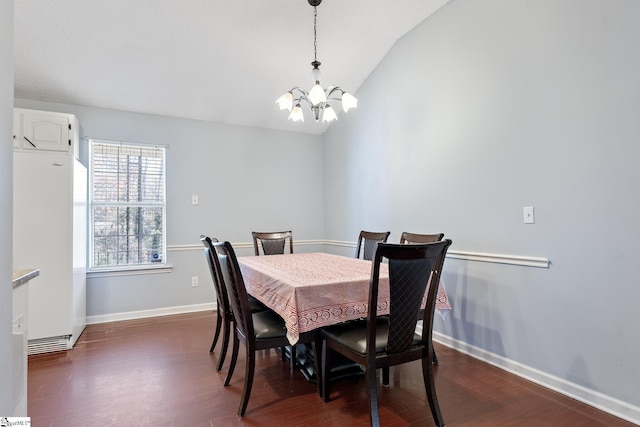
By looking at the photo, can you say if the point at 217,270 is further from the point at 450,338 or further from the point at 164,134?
the point at 164,134

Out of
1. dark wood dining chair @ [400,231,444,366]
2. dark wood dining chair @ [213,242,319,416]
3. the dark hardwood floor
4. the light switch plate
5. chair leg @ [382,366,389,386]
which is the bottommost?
the dark hardwood floor

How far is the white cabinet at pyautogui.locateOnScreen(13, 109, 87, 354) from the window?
2.45ft

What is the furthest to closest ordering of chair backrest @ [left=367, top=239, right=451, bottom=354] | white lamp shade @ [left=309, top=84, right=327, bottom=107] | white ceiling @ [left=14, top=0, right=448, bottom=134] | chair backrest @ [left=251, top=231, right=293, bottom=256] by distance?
chair backrest @ [left=251, top=231, right=293, bottom=256] < white ceiling @ [left=14, top=0, right=448, bottom=134] < white lamp shade @ [left=309, top=84, right=327, bottom=107] < chair backrest @ [left=367, top=239, right=451, bottom=354]

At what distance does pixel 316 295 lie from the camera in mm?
1741

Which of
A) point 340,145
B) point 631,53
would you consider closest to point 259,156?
point 340,145

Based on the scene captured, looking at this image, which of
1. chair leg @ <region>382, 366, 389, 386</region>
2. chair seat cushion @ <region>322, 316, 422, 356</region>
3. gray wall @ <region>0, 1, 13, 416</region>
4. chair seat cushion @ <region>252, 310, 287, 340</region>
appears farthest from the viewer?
chair leg @ <region>382, 366, 389, 386</region>

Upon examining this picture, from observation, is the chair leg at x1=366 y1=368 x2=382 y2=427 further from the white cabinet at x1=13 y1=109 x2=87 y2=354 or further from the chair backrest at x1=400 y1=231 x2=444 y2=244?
the white cabinet at x1=13 y1=109 x2=87 y2=354

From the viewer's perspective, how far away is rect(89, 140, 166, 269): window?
3.63m

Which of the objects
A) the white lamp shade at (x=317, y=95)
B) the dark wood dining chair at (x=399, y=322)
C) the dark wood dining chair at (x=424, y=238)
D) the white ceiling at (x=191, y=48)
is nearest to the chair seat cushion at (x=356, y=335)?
the dark wood dining chair at (x=399, y=322)

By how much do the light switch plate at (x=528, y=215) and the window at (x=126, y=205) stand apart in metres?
3.58

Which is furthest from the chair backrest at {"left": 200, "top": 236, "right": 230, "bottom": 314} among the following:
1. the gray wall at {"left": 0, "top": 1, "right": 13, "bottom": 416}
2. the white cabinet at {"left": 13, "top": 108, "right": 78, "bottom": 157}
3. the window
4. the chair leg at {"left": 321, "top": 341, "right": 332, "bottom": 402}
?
the window

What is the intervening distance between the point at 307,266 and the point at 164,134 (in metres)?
2.62

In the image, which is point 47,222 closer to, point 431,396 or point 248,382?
point 248,382

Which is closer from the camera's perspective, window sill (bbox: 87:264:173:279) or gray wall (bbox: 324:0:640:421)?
gray wall (bbox: 324:0:640:421)
